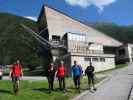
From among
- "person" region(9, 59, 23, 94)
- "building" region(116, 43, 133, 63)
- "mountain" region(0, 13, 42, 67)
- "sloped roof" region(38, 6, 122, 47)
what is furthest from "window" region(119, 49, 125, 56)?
"person" region(9, 59, 23, 94)

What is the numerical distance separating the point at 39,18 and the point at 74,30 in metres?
8.61

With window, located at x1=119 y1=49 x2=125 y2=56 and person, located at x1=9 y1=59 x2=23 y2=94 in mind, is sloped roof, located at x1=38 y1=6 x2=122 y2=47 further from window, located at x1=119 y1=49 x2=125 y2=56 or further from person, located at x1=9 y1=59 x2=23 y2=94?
person, located at x1=9 y1=59 x2=23 y2=94

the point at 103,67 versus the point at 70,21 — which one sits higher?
the point at 70,21

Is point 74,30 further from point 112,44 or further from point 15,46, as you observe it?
point 15,46

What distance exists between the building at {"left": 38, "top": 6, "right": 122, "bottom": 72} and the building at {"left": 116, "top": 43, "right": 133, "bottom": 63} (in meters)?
2.25

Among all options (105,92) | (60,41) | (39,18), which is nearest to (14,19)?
(39,18)

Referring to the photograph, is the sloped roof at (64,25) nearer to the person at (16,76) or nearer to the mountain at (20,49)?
the mountain at (20,49)

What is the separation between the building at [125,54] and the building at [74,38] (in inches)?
88.7

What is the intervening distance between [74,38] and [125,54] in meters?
11.6

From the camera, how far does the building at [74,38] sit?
5528 centimetres

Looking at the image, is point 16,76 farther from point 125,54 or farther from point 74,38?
point 125,54

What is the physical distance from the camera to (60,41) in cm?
6038

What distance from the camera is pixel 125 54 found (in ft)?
218

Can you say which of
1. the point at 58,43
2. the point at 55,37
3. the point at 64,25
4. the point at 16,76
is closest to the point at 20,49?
the point at 64,25
